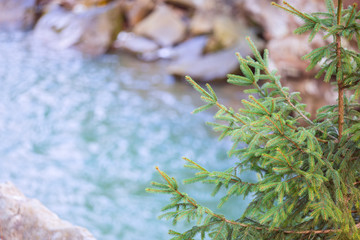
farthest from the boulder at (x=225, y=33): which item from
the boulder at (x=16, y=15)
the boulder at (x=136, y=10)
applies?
the boulder at (x=16, y=15)

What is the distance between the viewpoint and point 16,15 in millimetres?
12375

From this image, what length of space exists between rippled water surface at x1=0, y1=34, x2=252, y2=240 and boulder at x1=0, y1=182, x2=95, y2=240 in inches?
80.3

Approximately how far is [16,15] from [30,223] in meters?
11.2

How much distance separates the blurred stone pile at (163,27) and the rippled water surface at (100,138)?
863 mm

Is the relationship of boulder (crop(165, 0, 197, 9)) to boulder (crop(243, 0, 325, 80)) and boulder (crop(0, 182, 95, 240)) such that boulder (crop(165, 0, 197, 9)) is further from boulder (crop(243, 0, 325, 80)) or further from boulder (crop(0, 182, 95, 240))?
boulder (crop(0, 182, 95, 240))

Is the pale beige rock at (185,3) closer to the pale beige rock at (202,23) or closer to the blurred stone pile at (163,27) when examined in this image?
the blurred stone pile at (163,27)

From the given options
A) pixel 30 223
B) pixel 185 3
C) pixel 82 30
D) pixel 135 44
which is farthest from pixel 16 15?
pixel 30 223

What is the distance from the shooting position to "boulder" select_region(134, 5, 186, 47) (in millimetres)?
10844

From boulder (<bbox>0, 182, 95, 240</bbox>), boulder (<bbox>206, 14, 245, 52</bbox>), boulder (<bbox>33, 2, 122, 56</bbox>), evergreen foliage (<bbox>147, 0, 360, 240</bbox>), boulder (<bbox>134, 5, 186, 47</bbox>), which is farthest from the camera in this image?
boulder (<bbox>134, 5, 186, 47</bbox>)

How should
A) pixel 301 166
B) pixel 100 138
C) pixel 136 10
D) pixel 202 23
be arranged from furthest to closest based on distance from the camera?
pixel 136 10
pixel 202 23
pixel 100 138
pixel 301 166

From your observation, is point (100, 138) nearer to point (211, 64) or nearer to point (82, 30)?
point (211, 64)

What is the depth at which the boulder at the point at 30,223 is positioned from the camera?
109 inches

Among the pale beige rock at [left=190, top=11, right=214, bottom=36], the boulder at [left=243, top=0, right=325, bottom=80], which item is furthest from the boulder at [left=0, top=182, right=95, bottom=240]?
the pale beige rock at [left=190, top=11, right=214, bottom=36]

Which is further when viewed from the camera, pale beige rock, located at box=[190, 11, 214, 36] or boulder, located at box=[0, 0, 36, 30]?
boulder, located at box=[0, 0, 36, 30]
